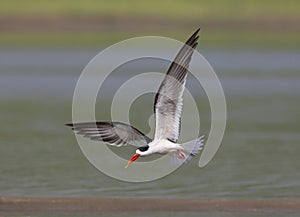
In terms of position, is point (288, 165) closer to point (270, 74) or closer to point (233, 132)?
point (233, 132)

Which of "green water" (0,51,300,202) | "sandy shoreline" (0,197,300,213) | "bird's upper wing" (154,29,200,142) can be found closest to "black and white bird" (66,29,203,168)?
"bird's upper wing" (154,29,200,142)

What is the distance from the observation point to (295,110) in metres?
22.2

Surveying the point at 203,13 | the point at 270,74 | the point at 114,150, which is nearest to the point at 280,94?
the point at 270,74

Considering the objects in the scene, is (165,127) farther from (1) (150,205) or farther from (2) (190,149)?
(1) (150,205)

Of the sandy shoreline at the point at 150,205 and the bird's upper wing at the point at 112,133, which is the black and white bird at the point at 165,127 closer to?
the bird's upper wing at the point at 112,133

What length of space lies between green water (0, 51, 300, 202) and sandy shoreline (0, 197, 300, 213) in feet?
6.11

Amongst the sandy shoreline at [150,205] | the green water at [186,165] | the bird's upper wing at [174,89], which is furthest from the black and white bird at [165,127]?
the green water at [186,165]

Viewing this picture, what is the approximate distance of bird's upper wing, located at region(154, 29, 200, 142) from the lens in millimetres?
10922

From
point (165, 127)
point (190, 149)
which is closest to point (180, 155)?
point (190, 149)

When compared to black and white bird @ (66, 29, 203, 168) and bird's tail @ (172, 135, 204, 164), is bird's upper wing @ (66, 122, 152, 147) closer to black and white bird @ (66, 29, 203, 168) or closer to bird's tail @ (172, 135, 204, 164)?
black and white bird @ (66, 29, 203, 168)

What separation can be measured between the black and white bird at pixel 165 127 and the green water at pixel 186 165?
8.06ft

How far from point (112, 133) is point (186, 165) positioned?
486 cm

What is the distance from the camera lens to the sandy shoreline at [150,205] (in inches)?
461

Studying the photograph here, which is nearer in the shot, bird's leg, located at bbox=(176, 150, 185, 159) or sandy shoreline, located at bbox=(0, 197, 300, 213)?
bird's leg, located at bbox=(176, 150, 185, 159)
